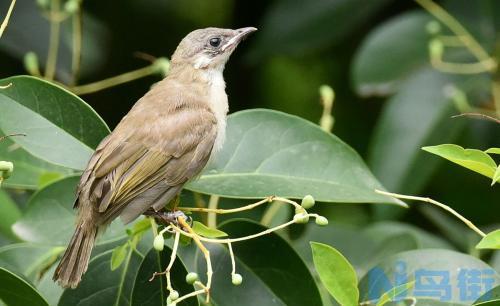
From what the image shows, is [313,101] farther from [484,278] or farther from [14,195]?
[484,278]

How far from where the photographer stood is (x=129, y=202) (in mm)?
3266

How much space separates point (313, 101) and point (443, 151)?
3.38m

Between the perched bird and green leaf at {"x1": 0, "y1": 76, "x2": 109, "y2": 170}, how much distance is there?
6 centimetres

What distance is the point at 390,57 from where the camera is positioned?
510 centimetres

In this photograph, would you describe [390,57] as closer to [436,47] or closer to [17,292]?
[436,47]

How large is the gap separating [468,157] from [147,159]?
129cm

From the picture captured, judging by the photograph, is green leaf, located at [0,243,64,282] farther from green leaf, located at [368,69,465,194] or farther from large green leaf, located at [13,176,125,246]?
green leaf, located at [368,69,465,194]

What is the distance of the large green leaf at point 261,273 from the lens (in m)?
3.14

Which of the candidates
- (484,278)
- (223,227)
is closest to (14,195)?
(223,227)

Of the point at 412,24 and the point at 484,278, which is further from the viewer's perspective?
the point at 412,24

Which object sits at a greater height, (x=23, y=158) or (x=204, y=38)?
(x=204, y=38)

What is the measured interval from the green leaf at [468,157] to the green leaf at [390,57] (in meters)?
2.39

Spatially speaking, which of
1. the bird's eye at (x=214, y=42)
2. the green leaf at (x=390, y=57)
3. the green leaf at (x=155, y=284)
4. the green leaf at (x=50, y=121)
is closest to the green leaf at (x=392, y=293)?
the green leaf at (x=155, y=284)

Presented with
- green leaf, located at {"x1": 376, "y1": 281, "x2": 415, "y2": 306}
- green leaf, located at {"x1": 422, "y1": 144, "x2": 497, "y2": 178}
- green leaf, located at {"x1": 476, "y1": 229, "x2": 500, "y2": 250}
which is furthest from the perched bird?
green leaf, located at {"x1": 476, "y1": 229, "x2": 500, "y2": 250}
